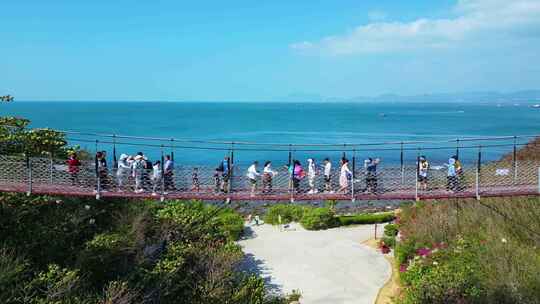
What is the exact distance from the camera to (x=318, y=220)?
22.1 m

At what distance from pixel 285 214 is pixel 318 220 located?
2.37 meters

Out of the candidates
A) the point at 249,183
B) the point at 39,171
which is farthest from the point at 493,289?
the point at 39,171

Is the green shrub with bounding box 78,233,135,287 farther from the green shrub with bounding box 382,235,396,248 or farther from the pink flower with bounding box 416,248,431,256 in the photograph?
the green shrub with bounding box 382,235,396,248

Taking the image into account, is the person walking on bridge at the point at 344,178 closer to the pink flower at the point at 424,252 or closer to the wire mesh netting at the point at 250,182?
the wire mesh netting at the point at 250,182

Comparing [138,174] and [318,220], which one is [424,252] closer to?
[318,220]

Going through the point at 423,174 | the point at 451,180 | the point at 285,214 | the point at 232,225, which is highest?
the point at 423,174

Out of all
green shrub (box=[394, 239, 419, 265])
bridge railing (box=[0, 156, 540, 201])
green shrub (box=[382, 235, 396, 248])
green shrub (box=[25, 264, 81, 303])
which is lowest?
green shrub (box=[382, 235, 396, 248])

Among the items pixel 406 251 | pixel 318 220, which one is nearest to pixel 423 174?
pixel 406 251

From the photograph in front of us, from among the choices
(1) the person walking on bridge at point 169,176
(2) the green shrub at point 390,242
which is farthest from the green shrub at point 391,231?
(1) the person walking on bridge at point 169,176

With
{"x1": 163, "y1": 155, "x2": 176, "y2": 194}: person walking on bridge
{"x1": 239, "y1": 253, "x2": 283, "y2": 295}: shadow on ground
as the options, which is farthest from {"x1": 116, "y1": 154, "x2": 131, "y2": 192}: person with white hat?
{"x1": 239, "y1": 253, "x2": 283, "y2": 295}: shadow on ground

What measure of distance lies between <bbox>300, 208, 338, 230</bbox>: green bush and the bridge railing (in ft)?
34.2

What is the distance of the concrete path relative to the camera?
1478 cm

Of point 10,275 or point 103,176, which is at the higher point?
point 103,176

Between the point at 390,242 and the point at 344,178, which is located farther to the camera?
the point at 390,242
